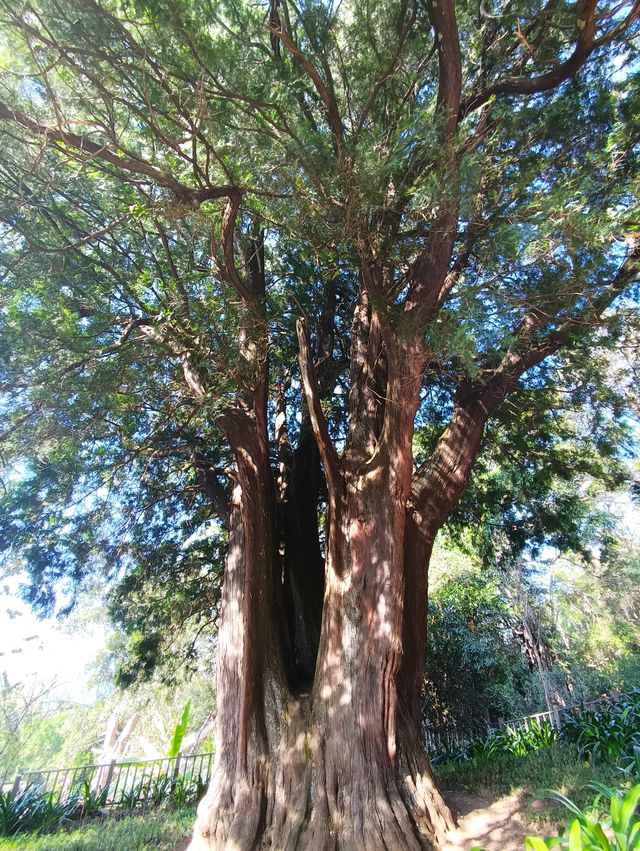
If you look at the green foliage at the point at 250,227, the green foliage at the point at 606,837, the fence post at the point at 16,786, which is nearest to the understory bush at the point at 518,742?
the green foliage at the point at 250,227

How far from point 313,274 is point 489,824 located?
5557mm

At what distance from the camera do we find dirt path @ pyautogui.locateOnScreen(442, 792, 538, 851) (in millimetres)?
3273

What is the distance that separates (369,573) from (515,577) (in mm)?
9258

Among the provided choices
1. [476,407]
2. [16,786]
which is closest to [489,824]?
[476,407]

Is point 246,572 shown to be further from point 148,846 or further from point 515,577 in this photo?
point 515,577

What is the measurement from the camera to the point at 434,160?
4020 millimetres

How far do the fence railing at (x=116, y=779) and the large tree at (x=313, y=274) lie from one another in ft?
11.9

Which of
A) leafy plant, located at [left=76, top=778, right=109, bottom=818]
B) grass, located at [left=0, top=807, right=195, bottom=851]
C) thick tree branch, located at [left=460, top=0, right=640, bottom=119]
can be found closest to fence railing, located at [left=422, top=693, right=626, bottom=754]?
grass, located at [left=0, top=807, right=195, bottom=851]

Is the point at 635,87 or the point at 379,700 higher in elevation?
the point at 635,87

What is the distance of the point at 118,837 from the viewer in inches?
181

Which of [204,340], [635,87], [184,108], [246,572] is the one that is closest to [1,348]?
[204,340]

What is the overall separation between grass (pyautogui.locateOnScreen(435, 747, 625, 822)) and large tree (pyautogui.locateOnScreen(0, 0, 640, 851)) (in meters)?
1.04

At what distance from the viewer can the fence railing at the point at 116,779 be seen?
6625mm

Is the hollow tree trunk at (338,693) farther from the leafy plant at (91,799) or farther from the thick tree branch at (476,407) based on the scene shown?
the leafy plant at (91,799)
